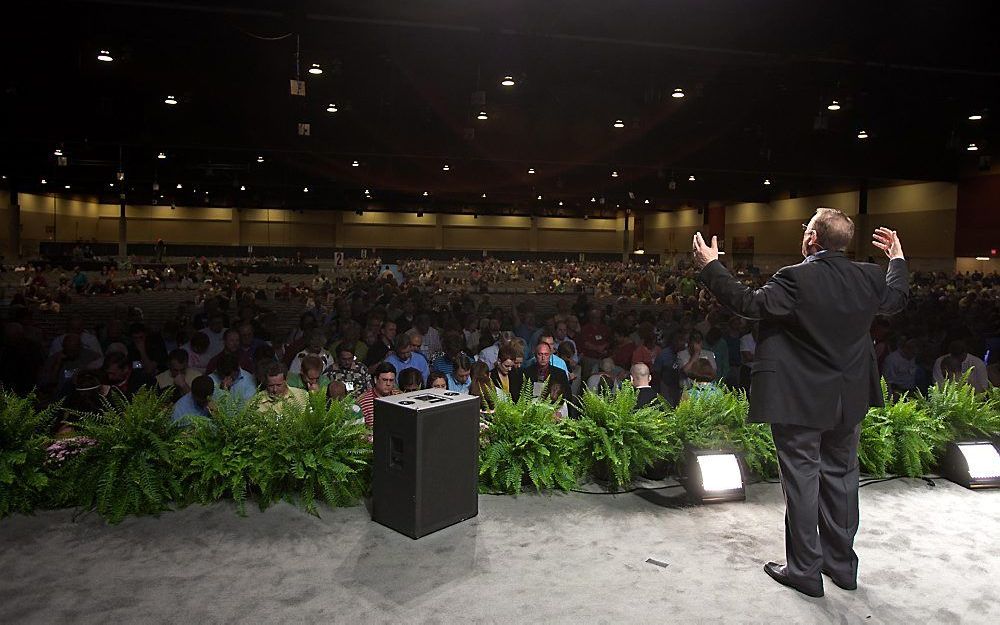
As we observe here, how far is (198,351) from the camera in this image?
982 centimetres

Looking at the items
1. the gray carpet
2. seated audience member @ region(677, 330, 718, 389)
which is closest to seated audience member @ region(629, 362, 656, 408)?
the gray carpet

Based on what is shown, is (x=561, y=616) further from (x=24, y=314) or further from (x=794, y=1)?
(x=24, y=314)

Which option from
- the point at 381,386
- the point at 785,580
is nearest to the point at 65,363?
the point at 381,386

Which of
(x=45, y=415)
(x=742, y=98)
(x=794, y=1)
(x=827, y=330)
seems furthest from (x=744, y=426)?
(x=742, y=98)

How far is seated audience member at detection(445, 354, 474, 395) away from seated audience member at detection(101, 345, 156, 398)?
10.7 ft

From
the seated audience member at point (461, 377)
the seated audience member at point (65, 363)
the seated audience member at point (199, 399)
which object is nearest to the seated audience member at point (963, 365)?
the seated audience member at point (461, 377)

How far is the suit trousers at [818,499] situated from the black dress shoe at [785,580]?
0.03m

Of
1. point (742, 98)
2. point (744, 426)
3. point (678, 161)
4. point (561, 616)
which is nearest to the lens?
point (561, 616)

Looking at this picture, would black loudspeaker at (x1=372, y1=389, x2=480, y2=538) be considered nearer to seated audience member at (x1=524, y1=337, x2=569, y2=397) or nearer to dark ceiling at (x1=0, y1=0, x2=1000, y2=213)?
seated audience member at (x1=524, y1=337, x2=569, y2=397)

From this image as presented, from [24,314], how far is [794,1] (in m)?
11.8

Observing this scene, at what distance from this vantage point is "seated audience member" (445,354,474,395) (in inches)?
309

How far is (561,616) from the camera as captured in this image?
3.48 metres

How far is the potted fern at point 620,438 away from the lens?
5211mm

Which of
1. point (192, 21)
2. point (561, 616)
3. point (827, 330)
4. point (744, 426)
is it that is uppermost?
point (192, 21)
